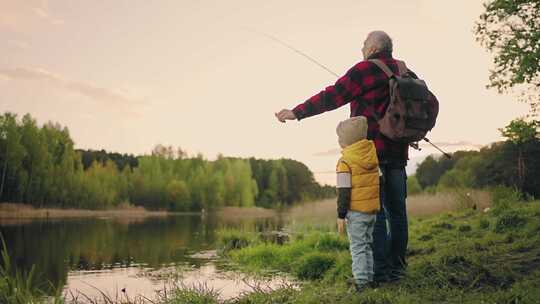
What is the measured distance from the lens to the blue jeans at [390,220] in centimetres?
444

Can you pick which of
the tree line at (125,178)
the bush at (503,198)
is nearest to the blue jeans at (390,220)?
the bush at (503,198)

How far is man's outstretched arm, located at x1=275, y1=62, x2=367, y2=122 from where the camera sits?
432 centimetres

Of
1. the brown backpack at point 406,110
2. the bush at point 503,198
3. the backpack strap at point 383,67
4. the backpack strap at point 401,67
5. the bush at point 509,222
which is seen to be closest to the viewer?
the brown backpack at point 406,110

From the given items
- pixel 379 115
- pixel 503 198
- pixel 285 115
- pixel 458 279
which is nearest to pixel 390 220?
pixel 458 279

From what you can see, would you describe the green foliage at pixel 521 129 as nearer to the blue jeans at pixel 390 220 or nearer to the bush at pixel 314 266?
the bush at pixel 314 266

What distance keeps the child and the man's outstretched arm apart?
20cm

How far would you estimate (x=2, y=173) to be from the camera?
162ft

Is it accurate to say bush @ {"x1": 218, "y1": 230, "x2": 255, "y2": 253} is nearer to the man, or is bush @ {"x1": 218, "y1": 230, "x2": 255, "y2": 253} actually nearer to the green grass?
the green grass

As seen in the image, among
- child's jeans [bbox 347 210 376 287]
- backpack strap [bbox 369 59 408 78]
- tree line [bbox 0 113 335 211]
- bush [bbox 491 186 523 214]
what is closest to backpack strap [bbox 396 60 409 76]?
backpack strap [bbox 369 59 408 78]

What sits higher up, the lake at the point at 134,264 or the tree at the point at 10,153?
the tree at the point at 10,153

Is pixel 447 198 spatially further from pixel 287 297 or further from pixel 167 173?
pixel 167 173

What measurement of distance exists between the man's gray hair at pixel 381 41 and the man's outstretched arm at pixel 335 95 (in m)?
0.23

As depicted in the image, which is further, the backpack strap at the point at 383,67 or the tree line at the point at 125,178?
the tree line at the point at 125,178

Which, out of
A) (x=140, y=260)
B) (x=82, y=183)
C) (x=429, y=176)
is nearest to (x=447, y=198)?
(x=140, y=260)
